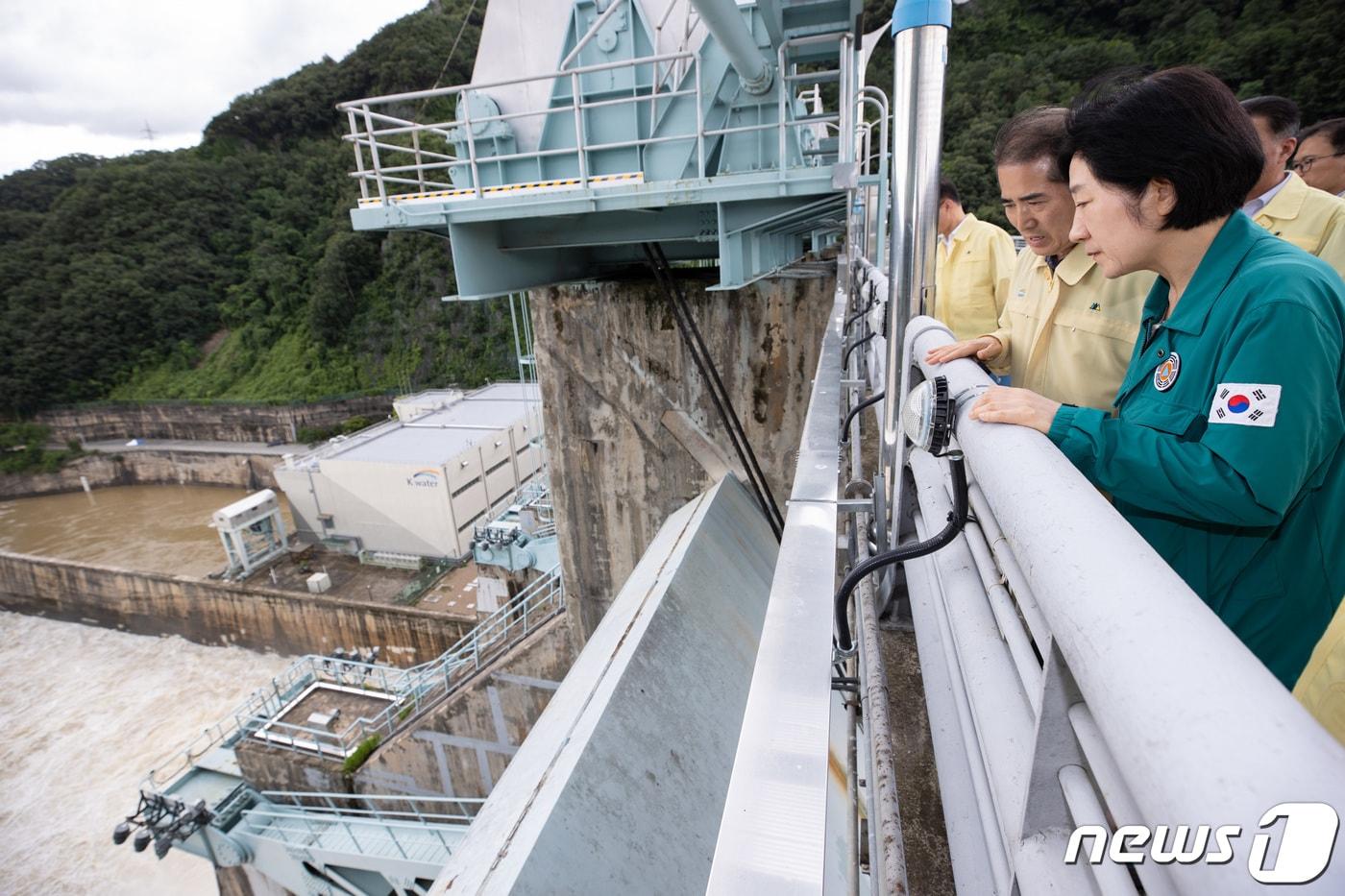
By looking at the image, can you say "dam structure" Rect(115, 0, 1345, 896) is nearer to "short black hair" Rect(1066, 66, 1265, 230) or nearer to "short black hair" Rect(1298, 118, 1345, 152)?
"short black hair" Rect(1066, 66, 1265, 230)

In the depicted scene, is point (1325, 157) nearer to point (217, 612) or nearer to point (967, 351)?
point (967, 351)

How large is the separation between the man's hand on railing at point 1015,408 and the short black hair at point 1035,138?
3.61ft

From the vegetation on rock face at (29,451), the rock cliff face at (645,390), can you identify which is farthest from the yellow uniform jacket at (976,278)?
the vegetation on rock face at (29,451)

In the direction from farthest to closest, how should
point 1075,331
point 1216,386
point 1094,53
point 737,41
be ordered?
point 1094,53
point 737,41
point 1075,331
point 1216,386

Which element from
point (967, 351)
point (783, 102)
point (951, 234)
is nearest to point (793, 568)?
point (967, 351)

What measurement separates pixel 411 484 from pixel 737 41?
16.4 meters

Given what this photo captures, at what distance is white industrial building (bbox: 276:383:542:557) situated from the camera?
1825 centimetres

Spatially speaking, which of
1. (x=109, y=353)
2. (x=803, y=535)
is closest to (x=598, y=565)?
(x=803, y=535)

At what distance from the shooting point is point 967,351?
1598 mm

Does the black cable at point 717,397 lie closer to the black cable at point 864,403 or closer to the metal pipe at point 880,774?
the black cable at point 864,403

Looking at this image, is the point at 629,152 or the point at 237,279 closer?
the point at 629,152

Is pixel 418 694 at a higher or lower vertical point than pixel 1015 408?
lower

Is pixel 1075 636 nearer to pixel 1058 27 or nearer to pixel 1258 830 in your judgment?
pixel 1258 830

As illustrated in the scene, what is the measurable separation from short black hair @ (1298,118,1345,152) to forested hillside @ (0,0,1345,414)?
2345cm
